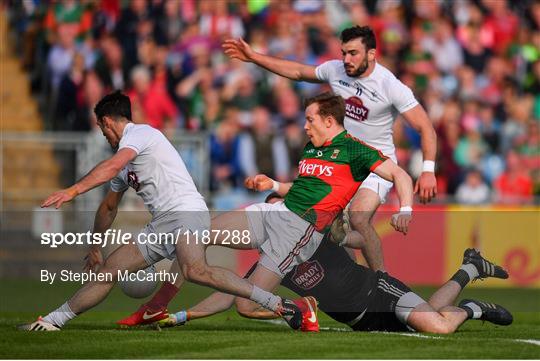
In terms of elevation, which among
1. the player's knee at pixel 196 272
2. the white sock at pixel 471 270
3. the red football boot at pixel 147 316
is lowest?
the red football boot at pixel 147 316

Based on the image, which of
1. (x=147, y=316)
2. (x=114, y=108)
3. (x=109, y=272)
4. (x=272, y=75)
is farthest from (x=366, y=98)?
(x=272, y=75)

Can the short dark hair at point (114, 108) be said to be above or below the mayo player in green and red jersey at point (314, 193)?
above

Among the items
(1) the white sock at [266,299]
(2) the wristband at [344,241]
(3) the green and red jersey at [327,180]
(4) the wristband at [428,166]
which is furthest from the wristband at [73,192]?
(4) the wristband at [428,166]

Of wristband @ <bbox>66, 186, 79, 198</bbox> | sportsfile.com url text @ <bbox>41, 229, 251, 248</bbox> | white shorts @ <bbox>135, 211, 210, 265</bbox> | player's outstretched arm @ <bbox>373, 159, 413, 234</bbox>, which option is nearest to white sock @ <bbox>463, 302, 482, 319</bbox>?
player's outstretched arm @ <bbox>373, 159, 413, 234</bbox>

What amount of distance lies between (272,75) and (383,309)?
1058 cm

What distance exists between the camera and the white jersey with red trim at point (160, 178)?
11.4 metres

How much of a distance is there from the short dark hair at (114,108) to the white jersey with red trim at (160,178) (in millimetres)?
114

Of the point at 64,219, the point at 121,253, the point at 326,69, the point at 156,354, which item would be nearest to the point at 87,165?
the point at 64,219

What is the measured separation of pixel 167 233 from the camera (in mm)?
11383

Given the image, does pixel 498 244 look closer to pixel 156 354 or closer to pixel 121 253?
pixel 121 253

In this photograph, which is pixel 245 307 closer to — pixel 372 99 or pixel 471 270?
pixel 471 270

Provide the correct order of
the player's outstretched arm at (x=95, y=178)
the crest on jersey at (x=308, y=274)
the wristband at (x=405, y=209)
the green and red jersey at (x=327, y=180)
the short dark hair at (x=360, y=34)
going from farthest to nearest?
the short dark hair at (x=360, y=34) < the crest on jersey at (x=308, y=274) < the green and red jersey at (x=327, y=180) < the wristband at (x=405, y=209) < the player's outstretched arm at (x=95, y=178)

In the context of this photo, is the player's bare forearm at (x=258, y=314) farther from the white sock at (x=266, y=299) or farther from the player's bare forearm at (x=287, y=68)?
the player's bare forearm at (x=287, y=68)

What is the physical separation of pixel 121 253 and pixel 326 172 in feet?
5.92
